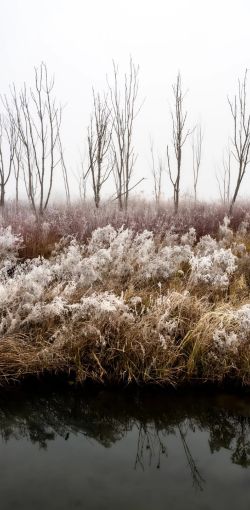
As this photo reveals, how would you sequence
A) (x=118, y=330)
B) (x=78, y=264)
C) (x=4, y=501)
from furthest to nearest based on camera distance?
1. (x=78, y=264)
2. (x=118, y=330)
3. (x=4, y=501)

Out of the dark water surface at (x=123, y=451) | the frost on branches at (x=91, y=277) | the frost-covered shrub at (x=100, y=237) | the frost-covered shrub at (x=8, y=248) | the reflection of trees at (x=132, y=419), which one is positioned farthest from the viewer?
the frost-covered shrub at (x=100, y=237)

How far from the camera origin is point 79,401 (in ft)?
11.2

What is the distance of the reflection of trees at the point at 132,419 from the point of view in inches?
115

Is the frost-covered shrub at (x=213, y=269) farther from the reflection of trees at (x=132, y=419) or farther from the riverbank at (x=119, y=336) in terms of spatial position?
the reflection of trees at (x=132, y=419)

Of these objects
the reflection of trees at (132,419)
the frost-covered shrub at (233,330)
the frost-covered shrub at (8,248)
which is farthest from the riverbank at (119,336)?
the frost-covered shrub at (8,248)

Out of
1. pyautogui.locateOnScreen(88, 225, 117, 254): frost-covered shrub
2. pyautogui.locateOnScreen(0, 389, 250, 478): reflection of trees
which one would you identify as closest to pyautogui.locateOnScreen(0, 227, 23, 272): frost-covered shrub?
pyautogui.locateOnScreen(88, 225, 117, 254): frost-covered shrub

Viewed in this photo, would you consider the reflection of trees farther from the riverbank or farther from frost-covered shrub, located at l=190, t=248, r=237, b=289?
frost-covered shrub, located at l=190, t=248, r=237, b=289

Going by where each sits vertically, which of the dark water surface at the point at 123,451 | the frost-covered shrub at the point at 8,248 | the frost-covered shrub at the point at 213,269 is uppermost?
the frost-covered shrub at the point at 8,248

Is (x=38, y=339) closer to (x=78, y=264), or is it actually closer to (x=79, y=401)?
(x=79, y=401)

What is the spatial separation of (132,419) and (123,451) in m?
0.39

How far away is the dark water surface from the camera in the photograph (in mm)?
2357

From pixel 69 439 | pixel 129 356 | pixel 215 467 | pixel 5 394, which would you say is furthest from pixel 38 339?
pixel 215 467

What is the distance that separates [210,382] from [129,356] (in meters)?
0.81

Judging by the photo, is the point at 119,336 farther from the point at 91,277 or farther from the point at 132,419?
the point at 91,277
